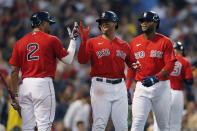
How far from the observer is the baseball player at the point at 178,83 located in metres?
15.7

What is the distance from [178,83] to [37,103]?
3614mm

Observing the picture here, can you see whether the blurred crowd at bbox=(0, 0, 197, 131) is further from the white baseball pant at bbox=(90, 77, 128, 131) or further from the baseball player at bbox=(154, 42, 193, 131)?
the white baseball pant at bbox=(90, 77, 128, 131)

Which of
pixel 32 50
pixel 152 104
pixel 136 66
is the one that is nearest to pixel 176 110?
pixel 152 104

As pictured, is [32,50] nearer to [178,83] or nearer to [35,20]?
[35,20]

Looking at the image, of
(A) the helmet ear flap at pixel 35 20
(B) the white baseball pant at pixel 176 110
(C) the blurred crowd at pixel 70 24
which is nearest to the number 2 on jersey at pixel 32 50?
(A) the helmet ear flap at pixel 35 20

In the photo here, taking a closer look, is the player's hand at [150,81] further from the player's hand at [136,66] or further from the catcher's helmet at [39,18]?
the catcher's helmet at [39,18]

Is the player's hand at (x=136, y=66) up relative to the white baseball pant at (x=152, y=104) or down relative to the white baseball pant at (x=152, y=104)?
up

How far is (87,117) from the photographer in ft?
66.5

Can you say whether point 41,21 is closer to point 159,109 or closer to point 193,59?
point 159,109

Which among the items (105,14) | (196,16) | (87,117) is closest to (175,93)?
(105,14)

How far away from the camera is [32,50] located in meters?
13.7

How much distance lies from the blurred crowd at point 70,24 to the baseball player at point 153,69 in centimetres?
309

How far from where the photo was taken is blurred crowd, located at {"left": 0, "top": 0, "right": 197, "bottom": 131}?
64.4 feet

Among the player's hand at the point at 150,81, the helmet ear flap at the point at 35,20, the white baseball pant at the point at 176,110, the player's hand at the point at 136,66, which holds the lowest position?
the white baseball pant at the point at 176,110
